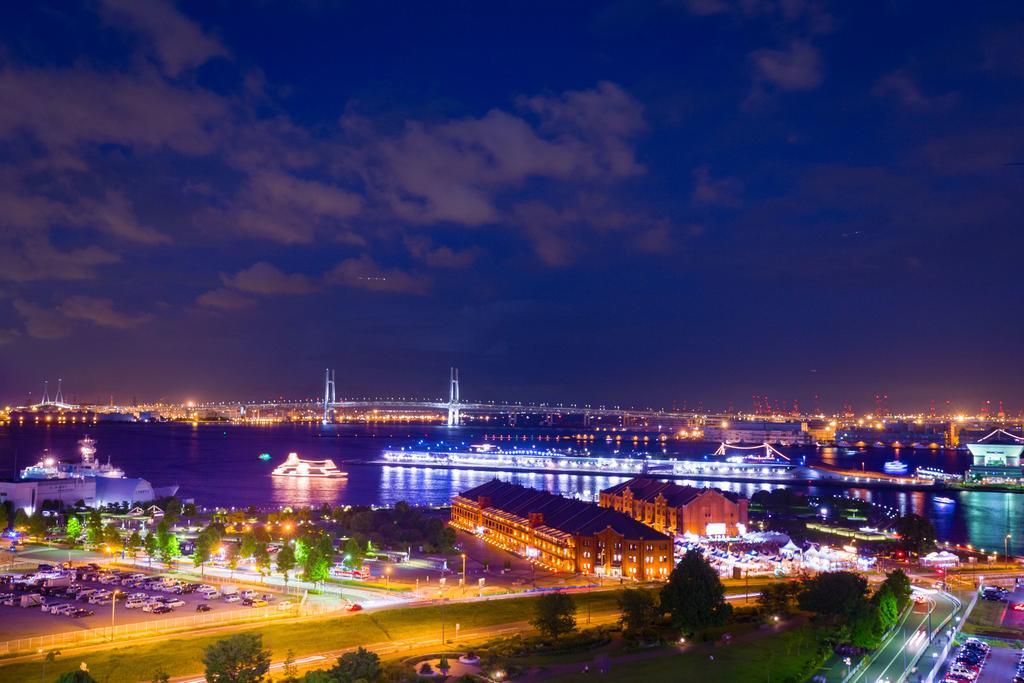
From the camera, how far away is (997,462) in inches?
908

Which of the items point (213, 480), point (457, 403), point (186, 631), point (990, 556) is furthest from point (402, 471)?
point (457, 403)

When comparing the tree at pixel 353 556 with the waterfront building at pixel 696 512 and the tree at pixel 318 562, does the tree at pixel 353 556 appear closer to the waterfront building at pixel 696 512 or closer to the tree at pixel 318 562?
the tree at pixel 318 562

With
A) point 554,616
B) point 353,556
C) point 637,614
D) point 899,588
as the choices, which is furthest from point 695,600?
point 353,556

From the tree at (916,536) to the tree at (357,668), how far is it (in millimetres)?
8075

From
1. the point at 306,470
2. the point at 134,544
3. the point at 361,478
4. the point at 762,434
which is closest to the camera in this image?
the point at 134,544

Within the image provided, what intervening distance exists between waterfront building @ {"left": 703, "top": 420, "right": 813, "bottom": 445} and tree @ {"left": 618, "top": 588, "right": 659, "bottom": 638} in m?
32.9

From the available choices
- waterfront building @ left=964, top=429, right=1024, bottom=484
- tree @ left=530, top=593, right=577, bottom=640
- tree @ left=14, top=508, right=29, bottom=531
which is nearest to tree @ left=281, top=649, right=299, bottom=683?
tree @ left=530, top=593, right=577, bottom=640

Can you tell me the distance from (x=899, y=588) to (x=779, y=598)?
1.01 metres

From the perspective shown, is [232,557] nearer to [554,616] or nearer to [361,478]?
[554,616]

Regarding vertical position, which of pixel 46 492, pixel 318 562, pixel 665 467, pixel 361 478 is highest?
pixel 46 492

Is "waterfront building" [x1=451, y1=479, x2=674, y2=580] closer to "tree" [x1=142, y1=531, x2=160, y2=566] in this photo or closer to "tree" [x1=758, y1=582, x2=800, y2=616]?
"tree" [x1=758, y1=582, x2=800, y2=616]

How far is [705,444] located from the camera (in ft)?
132

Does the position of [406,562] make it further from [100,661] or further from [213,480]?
[213,480]

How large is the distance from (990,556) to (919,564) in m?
1.55
